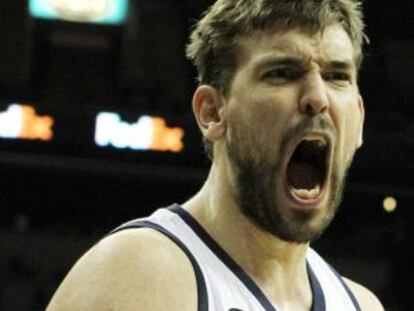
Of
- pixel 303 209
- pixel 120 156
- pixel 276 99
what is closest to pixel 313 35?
pixel 276 99

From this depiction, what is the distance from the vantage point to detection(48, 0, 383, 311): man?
1.60 meters

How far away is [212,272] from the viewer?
1.66 metres

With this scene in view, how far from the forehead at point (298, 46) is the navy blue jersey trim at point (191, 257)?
299 mm

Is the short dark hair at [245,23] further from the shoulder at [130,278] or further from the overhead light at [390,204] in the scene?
the overhead light at [390,204]

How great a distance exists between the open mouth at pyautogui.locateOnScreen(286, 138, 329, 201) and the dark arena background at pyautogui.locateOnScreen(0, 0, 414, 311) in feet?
14.4

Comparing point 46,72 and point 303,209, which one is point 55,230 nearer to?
point 46,72

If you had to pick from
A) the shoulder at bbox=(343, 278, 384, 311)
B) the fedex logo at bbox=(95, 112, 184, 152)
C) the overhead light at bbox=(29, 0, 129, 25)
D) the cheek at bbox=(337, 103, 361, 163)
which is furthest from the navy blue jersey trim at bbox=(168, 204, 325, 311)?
the overhead light at bbox=(29, 0, 129, 25)

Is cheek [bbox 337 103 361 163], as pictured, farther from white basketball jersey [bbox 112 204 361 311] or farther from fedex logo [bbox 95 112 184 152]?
fedex logo [bbox 95 112 184 152]

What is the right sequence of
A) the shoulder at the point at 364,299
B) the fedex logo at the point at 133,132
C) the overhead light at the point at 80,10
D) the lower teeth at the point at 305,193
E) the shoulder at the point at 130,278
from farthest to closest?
the overhead light at the point at 80,10 < the fedex logo at the point at 133,132 < the shoulder at the point at 364,299 < the lower teeth at the point at 305,193 < the shoulder at the point at 130,278

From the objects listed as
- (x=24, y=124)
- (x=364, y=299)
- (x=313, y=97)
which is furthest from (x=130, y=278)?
(x=24, y=124)

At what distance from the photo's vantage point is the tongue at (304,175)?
182 cm

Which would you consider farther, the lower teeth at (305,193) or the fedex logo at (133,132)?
the fedex logo at (133,132)

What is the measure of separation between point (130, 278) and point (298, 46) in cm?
46

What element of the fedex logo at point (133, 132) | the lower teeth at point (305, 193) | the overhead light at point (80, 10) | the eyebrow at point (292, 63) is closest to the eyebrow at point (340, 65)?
the eyebrow at point (292, 63)
